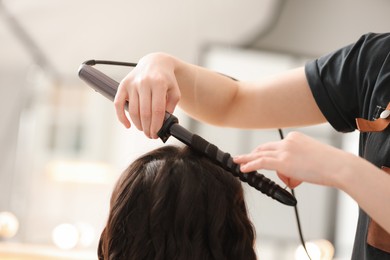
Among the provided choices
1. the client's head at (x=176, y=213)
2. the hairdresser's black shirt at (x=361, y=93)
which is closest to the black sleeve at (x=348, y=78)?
the hairdresser's black shirt at (x=361, y=93)

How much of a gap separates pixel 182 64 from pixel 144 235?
243 millimetres

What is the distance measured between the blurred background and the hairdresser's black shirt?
4.62 ft

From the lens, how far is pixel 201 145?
2.39 ft

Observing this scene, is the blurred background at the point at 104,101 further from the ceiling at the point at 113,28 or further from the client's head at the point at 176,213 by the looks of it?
the client's head at the point at 176,213

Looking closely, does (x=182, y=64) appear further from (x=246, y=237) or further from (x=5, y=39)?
(x=5, y=39)

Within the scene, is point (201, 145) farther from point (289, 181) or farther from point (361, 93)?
point (361, 93)

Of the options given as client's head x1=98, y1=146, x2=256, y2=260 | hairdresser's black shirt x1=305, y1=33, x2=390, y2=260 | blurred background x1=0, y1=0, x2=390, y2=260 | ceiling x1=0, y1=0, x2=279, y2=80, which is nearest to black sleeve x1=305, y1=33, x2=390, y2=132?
hairdresser's black shirt x1=305, y1=33, x2=390, y2=260

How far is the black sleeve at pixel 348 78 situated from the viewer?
0.86 m

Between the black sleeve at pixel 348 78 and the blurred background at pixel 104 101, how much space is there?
1.41m

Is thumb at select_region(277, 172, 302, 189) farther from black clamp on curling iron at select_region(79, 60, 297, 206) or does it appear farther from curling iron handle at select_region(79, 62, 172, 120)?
curling iron handle at select_region(79, 62, 172, 120)

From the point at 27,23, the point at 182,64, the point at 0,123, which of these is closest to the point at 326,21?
the point at 27,23

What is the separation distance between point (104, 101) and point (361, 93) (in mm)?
1753

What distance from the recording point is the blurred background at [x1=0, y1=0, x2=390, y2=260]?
92.5 inches

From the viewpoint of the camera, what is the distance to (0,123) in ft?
8.05
